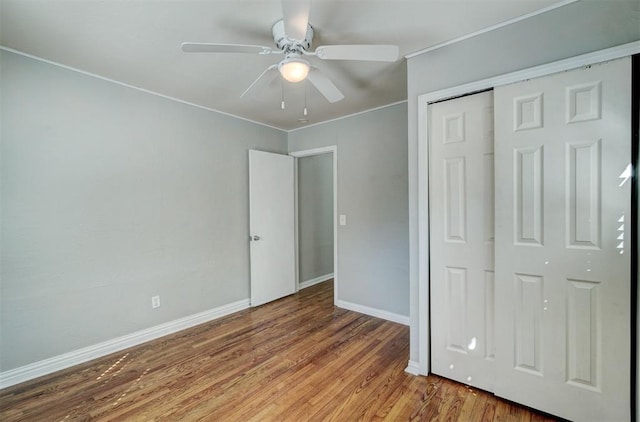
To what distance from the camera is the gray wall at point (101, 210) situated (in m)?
2.05

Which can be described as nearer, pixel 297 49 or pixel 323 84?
pixel 297 49

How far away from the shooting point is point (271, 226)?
379 cm

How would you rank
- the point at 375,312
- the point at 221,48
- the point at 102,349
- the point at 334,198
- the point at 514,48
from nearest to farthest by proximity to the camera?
the point at 221,48 → the point at 514,48 → the point at 102,349 → the point at 375,312 → the point at 334,198

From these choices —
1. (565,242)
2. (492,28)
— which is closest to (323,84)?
(492,28)

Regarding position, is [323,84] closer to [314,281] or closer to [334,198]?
[334,198]

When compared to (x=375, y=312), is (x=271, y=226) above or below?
above

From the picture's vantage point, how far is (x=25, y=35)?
5.99ft

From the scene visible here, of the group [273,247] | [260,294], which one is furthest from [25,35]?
[260,294]

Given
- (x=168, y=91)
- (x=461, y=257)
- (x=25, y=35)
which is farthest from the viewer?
(x=168, y=91)

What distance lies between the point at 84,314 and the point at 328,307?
248 cm

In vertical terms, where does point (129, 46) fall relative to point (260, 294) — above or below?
above

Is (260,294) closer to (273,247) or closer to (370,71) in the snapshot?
(273,247)

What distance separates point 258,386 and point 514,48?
9.44ft

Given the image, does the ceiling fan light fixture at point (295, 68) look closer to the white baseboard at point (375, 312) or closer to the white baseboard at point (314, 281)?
the white baseboard at point (375, 312)
